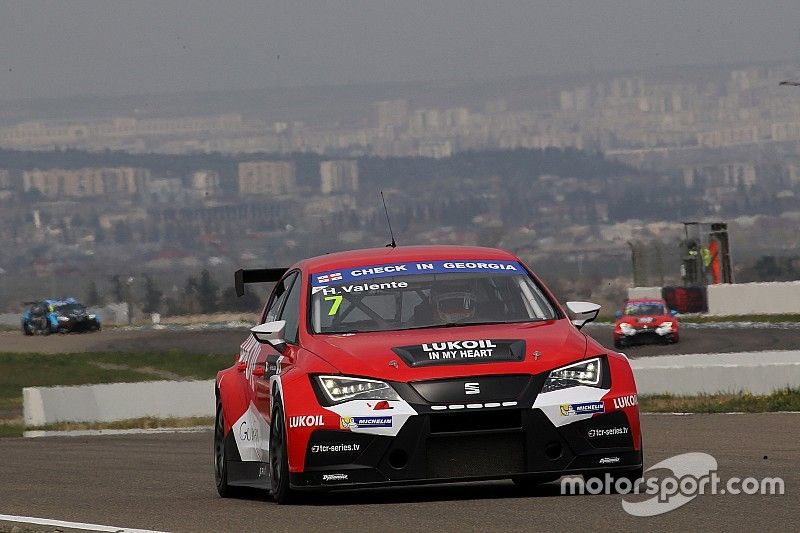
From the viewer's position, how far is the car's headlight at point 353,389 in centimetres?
809

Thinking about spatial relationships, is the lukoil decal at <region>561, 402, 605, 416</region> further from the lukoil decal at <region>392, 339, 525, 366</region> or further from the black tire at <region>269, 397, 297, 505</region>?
the black tire at <region>269, 397, 297, 505</region>

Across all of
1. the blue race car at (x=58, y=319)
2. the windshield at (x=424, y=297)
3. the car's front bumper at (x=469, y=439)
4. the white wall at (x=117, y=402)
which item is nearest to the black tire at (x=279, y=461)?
the car's front bumper at (x=469, y=439)

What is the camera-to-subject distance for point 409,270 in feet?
30.7

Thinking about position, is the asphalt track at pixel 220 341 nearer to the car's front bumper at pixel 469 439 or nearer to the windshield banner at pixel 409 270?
the windshield banner at pixel 409 270

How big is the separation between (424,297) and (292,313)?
80 centimetres

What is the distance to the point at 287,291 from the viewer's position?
998cm

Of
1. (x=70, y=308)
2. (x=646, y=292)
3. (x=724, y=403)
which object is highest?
(x=724, y=403)

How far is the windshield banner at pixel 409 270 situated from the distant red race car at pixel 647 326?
31824 millimetres

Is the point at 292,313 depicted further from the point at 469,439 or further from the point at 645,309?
the point at 645,309

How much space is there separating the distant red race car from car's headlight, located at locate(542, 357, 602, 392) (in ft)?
Result: 108

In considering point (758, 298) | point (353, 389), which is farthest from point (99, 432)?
point (758, 298)

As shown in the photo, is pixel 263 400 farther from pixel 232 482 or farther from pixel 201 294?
pixel 201 294

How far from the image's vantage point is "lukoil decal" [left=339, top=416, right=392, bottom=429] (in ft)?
26.4

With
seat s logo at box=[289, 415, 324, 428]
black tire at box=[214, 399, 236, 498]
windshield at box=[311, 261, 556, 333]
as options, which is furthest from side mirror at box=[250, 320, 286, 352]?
black tire at box=[214, 399, 236, 498]
